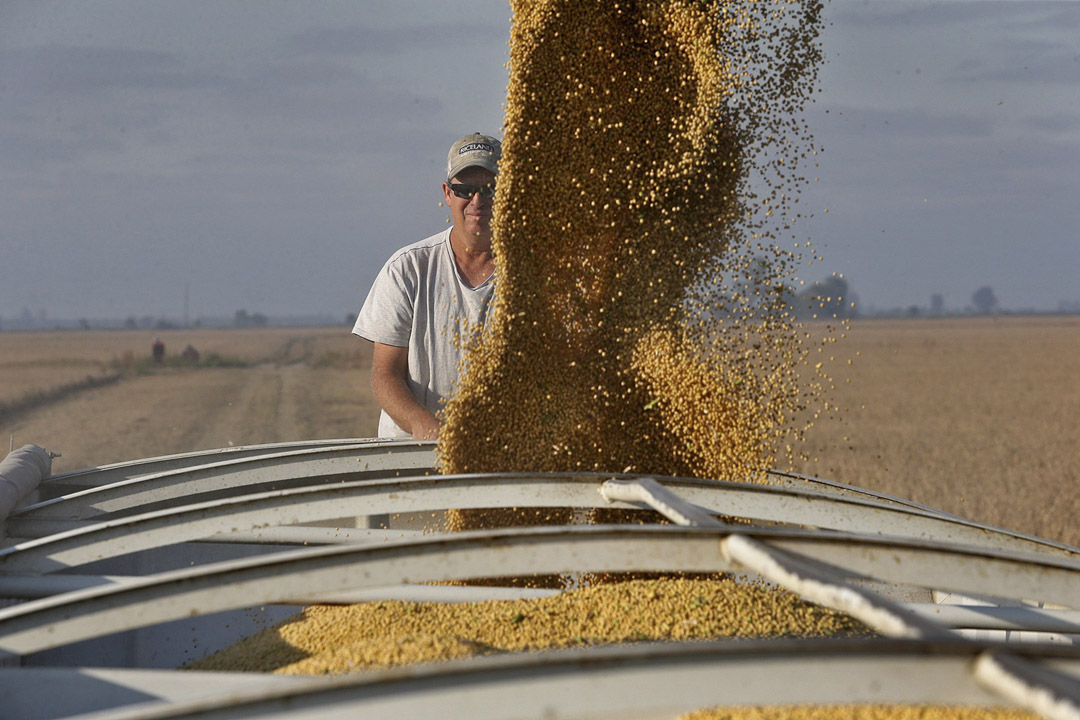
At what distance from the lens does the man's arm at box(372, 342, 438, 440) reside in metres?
3.83

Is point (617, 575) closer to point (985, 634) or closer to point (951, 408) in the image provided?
point (985, 634)

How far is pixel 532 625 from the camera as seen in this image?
221 cm

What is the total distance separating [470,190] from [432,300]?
471 mm

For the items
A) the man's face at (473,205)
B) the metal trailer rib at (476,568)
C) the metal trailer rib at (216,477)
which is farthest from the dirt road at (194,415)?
the metal trailer rib at (476,568)

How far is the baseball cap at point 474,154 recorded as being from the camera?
379cm

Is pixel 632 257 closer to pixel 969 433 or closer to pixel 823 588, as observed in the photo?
pixel 823 588

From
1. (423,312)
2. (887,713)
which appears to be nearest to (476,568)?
(887,713)

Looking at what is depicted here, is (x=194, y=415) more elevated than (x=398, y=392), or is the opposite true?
(x=398, y=392)

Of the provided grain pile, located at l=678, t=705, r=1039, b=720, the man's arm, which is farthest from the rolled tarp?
grain pile, located at l=678, t=705, r=1039, b=720

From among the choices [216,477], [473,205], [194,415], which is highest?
[473,205]

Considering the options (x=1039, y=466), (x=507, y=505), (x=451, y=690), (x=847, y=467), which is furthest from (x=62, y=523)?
(x=1039, y=466)

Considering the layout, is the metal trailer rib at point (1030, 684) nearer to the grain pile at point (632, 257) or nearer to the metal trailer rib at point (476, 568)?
the metal trailer rib at point (476, 568)

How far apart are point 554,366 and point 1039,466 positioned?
56.6 ft

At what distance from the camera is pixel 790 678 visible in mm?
1166
